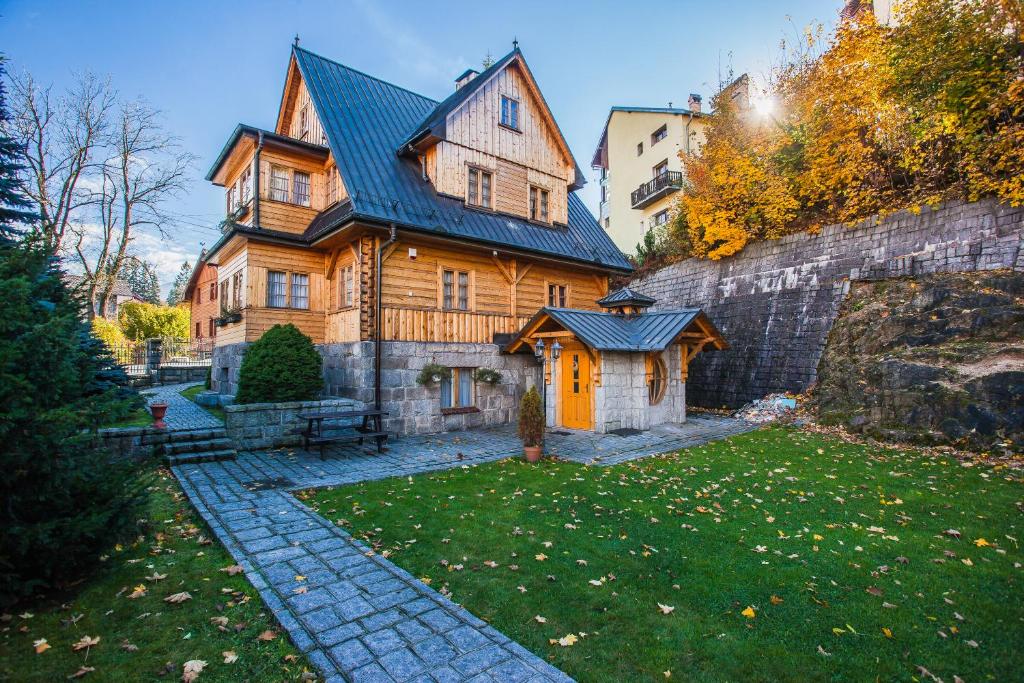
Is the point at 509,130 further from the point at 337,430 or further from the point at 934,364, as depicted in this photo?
the point at 934,364

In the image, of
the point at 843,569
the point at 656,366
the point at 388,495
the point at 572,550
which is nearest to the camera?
the point at 843,569

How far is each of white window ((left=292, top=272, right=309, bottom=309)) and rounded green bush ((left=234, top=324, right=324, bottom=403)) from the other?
3083mm

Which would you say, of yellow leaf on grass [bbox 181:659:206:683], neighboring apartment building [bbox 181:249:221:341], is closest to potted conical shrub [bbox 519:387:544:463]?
yellow leaf on grass [bbox 181:659:206:683]

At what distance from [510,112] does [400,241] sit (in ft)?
22.2

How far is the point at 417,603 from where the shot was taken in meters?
3.82

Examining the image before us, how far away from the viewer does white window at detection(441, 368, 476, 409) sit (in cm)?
1332

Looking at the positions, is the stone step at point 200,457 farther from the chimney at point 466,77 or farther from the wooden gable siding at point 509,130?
the chimney at point 466,77

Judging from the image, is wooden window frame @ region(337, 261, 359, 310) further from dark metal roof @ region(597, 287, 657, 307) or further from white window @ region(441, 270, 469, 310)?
dark metal roof @ region(597, 287, 657, 307)

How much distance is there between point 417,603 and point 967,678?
3853mm

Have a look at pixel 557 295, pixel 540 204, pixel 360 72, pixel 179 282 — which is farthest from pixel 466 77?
pixel 179 282

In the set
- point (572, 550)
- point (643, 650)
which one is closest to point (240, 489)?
point (572, 550)

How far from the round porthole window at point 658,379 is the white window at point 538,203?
6.53 meters

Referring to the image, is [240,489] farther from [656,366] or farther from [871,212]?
[871,212]

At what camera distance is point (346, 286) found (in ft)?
43.9
